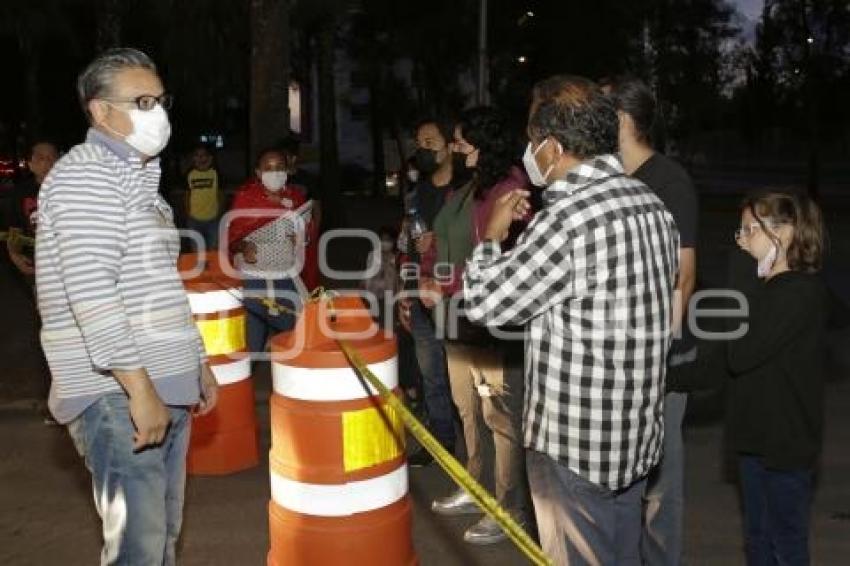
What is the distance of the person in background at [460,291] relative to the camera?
4969mm

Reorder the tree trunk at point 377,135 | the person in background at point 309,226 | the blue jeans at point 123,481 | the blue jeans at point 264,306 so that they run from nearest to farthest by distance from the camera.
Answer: the blue jeans at point 123,481 < the blue jeans at point 264,306 < the person in background at point 309,226 < the tree trunk at point 377,135

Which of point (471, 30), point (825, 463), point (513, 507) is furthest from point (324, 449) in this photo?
point (471, 30)

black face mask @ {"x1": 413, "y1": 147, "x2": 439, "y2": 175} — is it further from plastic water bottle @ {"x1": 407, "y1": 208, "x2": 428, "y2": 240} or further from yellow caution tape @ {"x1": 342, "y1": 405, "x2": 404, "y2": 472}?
yellow caution tape @ {"x1": 342, "y1": 405, "x2": 404, "y2": 472}

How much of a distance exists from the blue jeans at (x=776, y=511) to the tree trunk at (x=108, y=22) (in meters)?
19.1

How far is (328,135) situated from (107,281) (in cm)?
2457

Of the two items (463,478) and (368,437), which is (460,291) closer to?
(368,437)

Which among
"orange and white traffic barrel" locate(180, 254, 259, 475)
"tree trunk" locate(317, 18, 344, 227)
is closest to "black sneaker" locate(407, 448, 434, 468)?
"orange and white traffic barrel" locate(180, 254, 259, 475)

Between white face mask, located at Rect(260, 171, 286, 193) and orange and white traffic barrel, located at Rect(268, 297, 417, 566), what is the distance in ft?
11.4

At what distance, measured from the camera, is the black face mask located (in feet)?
19.9

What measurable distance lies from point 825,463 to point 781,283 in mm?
3093

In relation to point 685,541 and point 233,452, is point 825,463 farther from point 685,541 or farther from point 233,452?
point 233,452

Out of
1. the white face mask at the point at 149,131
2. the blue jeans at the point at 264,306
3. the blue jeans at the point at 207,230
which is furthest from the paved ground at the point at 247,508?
the blue jeans at the point at 207,230

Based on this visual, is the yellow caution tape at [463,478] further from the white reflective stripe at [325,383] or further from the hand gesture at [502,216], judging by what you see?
the hand gesture at [502,216]

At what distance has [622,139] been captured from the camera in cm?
413
